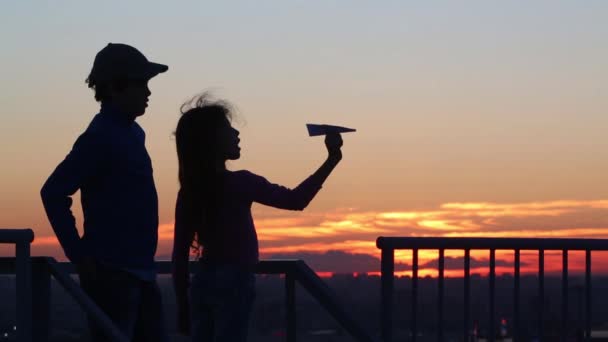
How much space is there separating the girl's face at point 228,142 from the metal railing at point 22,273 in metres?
0.97

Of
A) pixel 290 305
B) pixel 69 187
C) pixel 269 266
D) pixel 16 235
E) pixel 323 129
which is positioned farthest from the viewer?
pixel 290 305

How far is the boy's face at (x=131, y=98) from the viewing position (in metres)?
4.76

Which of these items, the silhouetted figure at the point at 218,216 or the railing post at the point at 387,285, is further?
the railing post at the point at 387,285

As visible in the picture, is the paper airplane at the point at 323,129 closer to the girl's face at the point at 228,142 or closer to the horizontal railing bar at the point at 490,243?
the girl's face at the point at 228,142

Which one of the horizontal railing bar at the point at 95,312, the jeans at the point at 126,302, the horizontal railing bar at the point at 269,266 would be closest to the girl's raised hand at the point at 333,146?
the jeans at the point at 126,302

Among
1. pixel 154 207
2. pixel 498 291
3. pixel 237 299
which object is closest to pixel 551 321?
pixel 498 291

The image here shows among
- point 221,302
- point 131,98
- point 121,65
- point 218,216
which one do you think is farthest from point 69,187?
point 221,302

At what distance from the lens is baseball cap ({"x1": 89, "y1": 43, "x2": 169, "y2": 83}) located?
4.75 metres

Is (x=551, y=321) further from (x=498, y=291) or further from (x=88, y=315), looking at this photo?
(x=88, y=315)

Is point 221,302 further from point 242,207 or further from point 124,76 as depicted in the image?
point 124,76

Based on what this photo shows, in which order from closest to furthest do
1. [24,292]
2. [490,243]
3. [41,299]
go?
1. [24,292]
2. [41,299]
3. [490,243]

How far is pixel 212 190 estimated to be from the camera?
4992 mm

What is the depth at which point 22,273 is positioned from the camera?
5125mm

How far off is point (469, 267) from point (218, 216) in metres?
1.95
